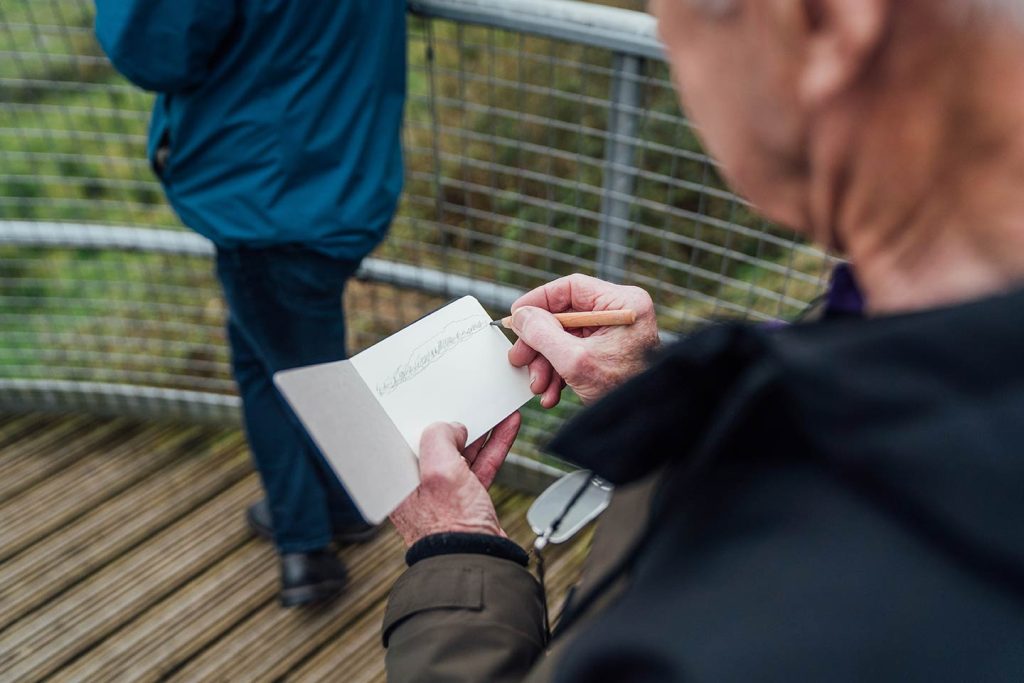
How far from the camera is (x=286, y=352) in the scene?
6.68 ft

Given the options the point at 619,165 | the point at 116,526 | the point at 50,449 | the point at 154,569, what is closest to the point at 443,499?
the point at 619,165

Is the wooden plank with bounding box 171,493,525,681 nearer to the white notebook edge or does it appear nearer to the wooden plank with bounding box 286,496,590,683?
the wooden plank with bounding box 286,496,590,683

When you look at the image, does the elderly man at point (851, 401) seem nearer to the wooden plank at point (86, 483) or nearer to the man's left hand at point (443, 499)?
the man's left hand at point (443, 499)

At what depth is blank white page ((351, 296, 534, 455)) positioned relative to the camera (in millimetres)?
1210

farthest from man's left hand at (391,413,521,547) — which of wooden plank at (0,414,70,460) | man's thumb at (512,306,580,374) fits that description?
wooden plank at (0,414,70,460)

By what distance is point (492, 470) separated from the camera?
1.32m

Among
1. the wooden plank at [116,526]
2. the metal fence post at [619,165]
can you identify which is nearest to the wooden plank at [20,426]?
the wooden plank at [116,526]

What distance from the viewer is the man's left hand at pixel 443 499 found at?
43.9 inches

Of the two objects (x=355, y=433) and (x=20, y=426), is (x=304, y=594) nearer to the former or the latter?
(x=20, y=426)

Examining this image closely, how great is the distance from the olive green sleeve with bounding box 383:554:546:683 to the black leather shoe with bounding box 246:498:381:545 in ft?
4.87

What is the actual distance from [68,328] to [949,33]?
10.5 ft

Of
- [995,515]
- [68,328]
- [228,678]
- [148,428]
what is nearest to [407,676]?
[995,515]

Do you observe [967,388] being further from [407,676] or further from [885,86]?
[407,676]

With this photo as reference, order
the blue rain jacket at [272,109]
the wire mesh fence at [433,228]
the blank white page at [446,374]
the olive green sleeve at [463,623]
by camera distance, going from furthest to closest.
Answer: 1. the wire mesh fence at [433,228]
2. the blue rain jacket at [272,109]
3. the blank white page at [446,374]
4. the olive green sleeve at [463,623]
